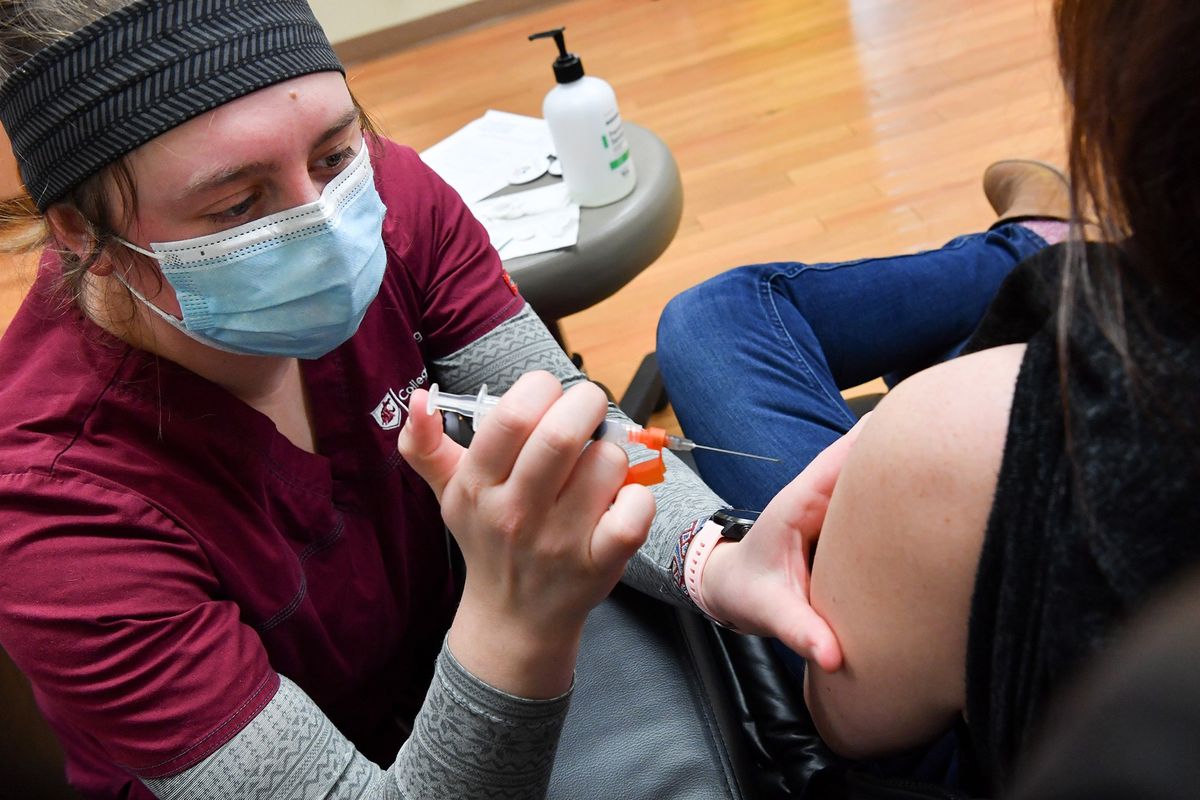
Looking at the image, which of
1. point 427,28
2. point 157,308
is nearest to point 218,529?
point 157,308

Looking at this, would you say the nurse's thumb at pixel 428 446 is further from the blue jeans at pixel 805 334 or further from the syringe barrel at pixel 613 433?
the blue jeans at pixel 805 334

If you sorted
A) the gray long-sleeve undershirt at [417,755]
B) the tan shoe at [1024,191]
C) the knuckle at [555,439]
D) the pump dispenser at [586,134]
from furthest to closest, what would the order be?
the pump dispenser at [586,134] → the tan shoe at [1024,191] → the gray long-sleeve undershirt at [417,755] → the knuckle at [555,439]

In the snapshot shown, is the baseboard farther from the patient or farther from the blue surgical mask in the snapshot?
the patient

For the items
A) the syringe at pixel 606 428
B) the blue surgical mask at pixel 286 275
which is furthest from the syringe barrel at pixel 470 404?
the blue surgical mask at pixel 286 275

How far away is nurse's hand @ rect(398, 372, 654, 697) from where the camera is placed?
2.02ft

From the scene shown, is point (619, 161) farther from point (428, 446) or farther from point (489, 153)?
point (428, 446)

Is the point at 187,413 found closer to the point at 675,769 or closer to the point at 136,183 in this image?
the point at 136,183

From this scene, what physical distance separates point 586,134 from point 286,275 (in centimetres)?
74

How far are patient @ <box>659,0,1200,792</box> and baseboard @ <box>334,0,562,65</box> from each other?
3.84 metres

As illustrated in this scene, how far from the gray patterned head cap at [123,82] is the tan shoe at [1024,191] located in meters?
1.05

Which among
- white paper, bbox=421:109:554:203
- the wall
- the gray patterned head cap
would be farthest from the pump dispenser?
the wall

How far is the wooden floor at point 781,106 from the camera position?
2.36 m

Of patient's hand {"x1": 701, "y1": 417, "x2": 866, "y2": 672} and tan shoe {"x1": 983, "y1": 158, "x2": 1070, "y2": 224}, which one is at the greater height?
patient's hand {"x1": 701, "y1": 417, "x2": 866, "y2": 672}

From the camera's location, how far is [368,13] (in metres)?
4.04
